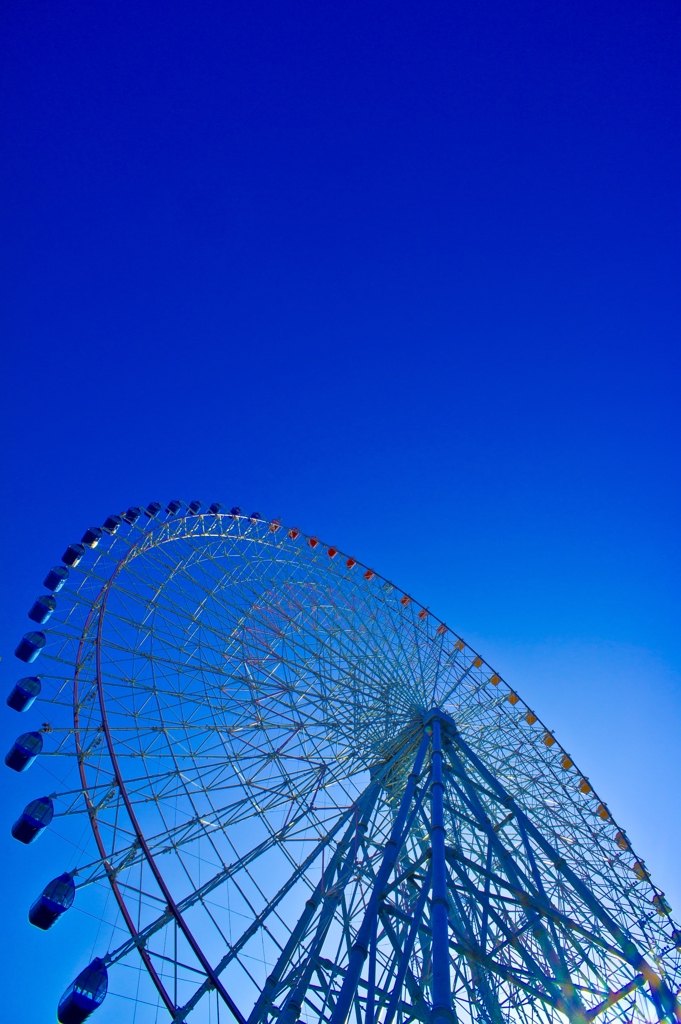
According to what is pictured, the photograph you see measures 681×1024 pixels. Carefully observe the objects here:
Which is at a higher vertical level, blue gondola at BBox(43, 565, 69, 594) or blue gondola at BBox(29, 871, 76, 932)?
blue gondola at BBox(43, 565, 69, 594)

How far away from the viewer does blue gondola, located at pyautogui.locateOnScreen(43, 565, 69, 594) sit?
54.4 feet

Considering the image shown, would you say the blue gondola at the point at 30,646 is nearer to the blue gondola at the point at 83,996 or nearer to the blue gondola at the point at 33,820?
the blue gondola at the point at 33,820

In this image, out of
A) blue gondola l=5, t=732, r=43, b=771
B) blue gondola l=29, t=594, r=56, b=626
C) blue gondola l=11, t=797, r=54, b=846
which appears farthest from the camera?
blue gondola l=29, t=594, r=56, b=626

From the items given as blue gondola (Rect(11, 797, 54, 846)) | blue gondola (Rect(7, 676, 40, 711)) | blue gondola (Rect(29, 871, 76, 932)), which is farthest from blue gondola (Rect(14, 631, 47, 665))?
→ blue gondola (Rect(29, 871, 76, 932))

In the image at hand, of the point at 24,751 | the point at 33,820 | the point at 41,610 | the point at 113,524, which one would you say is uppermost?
the point at 113,524

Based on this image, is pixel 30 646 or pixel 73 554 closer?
pixel 30 646

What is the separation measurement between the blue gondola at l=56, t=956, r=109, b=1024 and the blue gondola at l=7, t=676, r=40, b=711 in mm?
6465

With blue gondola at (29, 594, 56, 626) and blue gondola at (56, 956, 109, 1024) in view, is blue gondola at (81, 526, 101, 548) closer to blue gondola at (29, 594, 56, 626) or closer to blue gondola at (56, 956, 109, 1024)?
blue gondola at (29, 594, 56, 626)

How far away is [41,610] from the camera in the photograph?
15.7 meters

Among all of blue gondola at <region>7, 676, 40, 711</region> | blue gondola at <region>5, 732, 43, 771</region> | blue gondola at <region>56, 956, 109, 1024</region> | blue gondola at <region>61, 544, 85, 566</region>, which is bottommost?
blue gondola at <region>56, 956, 109, 1024</region>

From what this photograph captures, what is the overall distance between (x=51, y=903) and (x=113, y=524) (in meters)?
10.2

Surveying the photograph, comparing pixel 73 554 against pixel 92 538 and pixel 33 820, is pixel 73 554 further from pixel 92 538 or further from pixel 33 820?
pixel 33 820

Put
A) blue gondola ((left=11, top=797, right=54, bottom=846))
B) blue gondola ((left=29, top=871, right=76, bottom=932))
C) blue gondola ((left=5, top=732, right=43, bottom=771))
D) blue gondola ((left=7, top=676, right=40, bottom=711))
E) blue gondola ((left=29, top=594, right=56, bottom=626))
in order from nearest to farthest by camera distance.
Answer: blue gondola ((left=29, top=871, right=76, bottom=932)) → blue gondola ((left=11, top=797, right=54, bottom=846)) → blue gondola ((left=5, top=732, right=43, bottom=771)) → blue gondola ((left=7, top=676, right=40, bottom=711)) → blue gondola ((left=29, top=594, right=56, bottom=626))

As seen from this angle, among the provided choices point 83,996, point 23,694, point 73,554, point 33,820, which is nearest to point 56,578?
point 73,554
